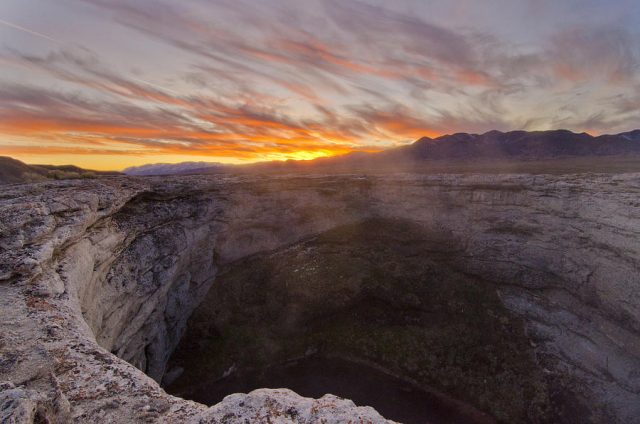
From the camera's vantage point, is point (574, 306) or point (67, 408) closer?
point (67, 408)

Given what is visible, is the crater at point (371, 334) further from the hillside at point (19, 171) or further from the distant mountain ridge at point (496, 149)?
the distant mountain ridge at point (496, 149)

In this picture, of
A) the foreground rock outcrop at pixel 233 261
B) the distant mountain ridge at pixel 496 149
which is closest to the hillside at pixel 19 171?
the foreground rock outcrop at pixel 233 261

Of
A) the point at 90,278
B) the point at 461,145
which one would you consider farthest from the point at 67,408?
the point at 461,145

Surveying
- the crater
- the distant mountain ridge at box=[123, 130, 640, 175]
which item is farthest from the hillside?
the distant mountain ridge at box=[123, 130, 640, 175]

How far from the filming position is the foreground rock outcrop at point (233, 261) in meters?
7.33

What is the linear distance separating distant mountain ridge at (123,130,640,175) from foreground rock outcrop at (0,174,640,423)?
232 feet

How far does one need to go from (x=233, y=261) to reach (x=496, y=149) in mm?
129154

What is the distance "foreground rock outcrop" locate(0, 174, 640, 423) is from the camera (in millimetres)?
7327

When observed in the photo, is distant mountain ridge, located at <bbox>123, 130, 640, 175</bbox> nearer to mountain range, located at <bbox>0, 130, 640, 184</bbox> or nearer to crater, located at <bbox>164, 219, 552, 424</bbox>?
A: mountain range, located at <bbox>0, 130, 640, 184</bbox>

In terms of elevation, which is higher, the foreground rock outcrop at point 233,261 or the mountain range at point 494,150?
the mountain range at point 494,150

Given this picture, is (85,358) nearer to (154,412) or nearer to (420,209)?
(154,412)

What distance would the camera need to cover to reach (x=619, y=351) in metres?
24.1

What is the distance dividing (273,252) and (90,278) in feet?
69.3

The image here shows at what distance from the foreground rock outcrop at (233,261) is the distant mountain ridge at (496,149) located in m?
70.8
